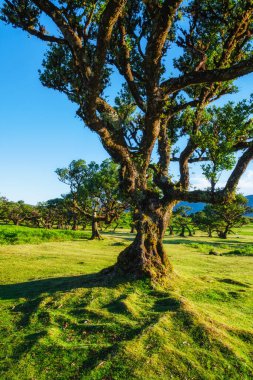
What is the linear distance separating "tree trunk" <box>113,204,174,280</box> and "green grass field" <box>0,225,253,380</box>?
2.33 ft

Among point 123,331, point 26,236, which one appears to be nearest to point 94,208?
point 26,236

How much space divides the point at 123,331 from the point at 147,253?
18.9ft

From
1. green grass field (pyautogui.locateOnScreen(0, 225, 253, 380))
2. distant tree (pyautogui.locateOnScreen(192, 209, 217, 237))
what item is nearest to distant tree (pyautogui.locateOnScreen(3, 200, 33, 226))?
distant tree (pyautogui.locateOnScreen(192, 209, 217, 237))

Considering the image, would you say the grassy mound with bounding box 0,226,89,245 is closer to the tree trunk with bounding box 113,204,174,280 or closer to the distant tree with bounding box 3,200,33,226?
the tree trunk with bounding box 113,204,174,280

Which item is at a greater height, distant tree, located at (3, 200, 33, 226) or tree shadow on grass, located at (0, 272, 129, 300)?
distant tree, located at (3, 200, 33, 226)

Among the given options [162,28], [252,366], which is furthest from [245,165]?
[252,366]

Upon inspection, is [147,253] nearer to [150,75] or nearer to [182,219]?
[150,75]

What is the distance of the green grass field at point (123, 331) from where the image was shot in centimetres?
736

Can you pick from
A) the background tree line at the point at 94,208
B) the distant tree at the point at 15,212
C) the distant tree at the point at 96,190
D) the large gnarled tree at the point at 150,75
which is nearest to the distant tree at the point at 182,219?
the background tree line at the point at 94,208

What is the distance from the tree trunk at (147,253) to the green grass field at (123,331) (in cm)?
71

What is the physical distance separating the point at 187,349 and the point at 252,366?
1.72m

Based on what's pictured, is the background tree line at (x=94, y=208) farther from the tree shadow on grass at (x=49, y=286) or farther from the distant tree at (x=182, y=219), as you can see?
the tree shadow on grass at (x=49, y=286)

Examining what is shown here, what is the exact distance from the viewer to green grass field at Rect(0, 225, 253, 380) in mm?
7359

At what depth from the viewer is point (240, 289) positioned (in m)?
15.2
